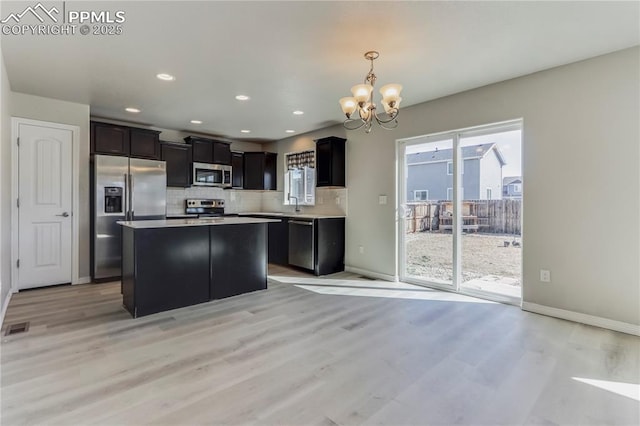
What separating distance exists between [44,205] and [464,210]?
5508mm

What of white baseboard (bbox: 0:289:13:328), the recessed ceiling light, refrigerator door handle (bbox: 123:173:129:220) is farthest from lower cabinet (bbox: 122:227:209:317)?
the recessed ceiling light

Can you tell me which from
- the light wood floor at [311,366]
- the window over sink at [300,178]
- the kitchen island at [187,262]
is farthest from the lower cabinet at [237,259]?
the window over sink at [300,178]

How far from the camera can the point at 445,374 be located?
2.13 meters

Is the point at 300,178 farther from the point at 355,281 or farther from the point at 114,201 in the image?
the point at 114,201

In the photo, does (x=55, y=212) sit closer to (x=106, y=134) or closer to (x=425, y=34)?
(x=106, y=134)

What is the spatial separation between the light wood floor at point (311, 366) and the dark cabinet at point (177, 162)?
2.66 meters

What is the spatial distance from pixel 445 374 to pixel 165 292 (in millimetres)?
2734

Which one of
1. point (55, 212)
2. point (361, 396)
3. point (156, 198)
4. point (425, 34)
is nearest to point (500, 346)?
point (361, 396)

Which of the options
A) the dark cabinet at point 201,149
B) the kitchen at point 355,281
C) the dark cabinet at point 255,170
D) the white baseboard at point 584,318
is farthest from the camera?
the dark cabinet at point 255,170

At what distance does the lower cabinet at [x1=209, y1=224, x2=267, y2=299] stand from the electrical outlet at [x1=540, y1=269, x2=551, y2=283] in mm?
3169

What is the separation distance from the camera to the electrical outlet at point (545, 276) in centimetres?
329

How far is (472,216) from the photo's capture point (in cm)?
400

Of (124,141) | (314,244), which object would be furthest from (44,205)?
(314,244)

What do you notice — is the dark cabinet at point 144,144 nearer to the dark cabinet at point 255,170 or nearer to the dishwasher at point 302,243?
the dark cabinet at point 255,170
